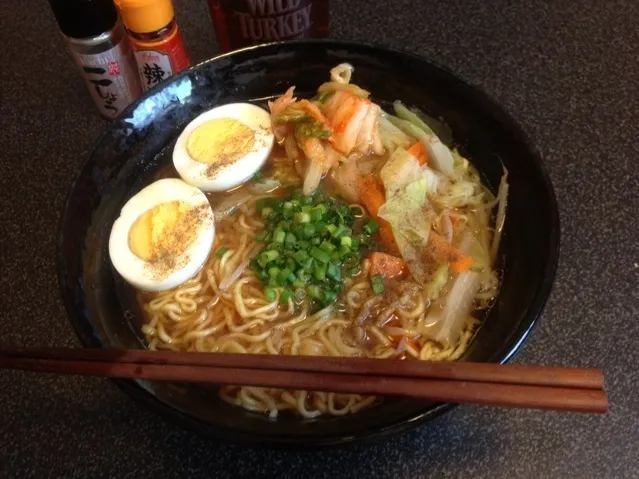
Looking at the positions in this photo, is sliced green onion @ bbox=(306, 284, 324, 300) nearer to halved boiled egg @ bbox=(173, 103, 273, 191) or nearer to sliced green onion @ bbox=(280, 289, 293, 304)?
sliced green onion @ bbox=(280, 289, 293, 304)

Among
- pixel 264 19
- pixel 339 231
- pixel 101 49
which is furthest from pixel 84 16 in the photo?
pixel 339 231

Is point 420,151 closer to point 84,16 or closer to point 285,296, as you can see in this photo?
point 285,296

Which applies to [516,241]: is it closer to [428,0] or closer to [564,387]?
[564,387]

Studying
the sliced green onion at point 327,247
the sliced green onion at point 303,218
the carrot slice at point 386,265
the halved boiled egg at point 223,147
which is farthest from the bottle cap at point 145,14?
the carrot slice at point 386,265

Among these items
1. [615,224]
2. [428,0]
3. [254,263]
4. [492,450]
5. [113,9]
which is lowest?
[492,450]

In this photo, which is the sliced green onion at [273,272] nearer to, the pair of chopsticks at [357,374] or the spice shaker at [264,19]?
the pair of chopsticks at [357,374]

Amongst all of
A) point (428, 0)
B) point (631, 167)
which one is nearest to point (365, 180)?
point (631, 167)
